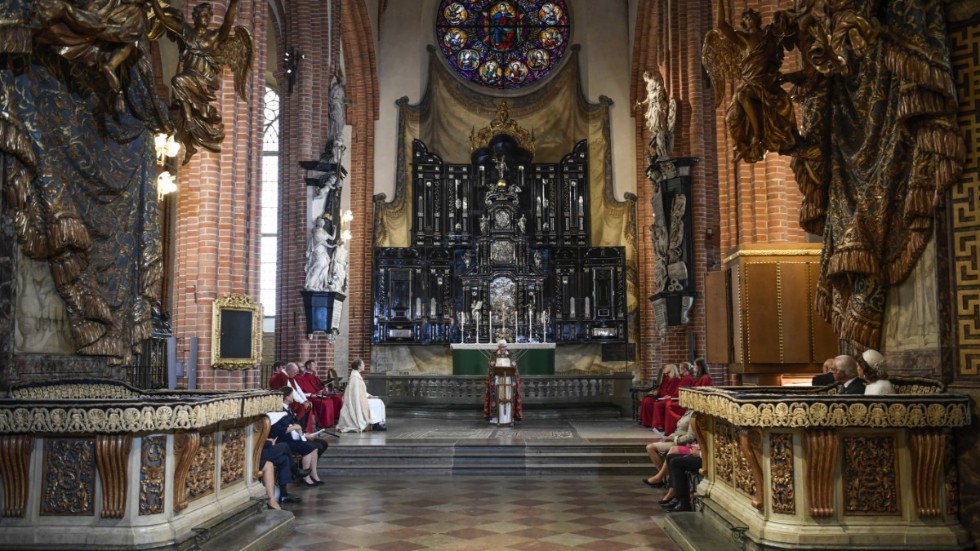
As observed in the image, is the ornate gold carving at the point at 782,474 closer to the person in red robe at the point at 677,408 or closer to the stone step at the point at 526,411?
the person in red robe at the point at 677,408

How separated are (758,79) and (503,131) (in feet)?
54.8

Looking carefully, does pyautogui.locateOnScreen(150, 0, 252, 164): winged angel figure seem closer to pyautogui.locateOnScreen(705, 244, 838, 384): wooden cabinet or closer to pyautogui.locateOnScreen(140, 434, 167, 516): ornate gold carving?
pyautogui.locateOnScreen(140, 434, 167, 516): ornate gold carving

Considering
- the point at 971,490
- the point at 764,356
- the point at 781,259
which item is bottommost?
the point at 971,490

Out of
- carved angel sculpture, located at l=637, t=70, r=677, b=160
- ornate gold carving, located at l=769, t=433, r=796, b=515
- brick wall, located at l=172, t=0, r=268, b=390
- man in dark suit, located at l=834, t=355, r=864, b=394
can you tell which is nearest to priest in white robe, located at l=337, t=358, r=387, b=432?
brick wall, located at l=172, t=0, r=268, b=390

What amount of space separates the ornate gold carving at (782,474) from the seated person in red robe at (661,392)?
8.46 metres

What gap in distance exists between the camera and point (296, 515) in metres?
7.77

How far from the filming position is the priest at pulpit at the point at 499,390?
48.3ft

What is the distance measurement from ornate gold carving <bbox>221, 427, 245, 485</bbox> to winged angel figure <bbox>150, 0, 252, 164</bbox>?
232cm

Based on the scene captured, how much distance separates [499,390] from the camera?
14.8m

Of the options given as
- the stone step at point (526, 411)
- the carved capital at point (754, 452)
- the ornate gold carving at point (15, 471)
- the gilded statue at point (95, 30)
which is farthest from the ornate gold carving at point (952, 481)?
the stone step at point (526, 411)

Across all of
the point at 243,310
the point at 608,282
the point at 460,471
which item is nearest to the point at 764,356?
the point at 460,471

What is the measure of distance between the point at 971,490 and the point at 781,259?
4.72 m

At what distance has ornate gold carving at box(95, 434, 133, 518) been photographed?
5152 millimetres

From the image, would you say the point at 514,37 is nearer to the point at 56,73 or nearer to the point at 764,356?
the point at 764,356
